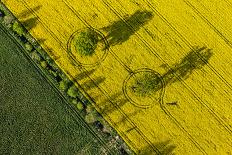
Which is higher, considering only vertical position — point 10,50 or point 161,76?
point 10,50

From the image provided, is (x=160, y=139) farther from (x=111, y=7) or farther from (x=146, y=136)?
(x=111, y=7)

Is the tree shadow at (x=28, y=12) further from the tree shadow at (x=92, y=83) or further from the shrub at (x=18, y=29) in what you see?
the tree shadow at (x=92, y=83)

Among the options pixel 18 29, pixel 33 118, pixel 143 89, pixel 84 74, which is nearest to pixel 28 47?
pixel 18 29

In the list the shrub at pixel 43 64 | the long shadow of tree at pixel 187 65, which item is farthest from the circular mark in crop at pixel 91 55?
the long shadow of tree at pixel 187 65

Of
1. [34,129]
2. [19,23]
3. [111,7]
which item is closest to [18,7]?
[19,23]

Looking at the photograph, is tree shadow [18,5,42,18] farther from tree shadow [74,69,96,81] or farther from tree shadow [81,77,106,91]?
tree shadow [81,77,106,91]

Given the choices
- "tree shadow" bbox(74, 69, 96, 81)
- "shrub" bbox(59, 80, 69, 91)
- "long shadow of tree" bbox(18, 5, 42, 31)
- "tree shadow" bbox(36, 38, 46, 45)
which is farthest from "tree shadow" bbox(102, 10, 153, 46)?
"long shadow of tree" bbox(18, 5, 42, 31)
